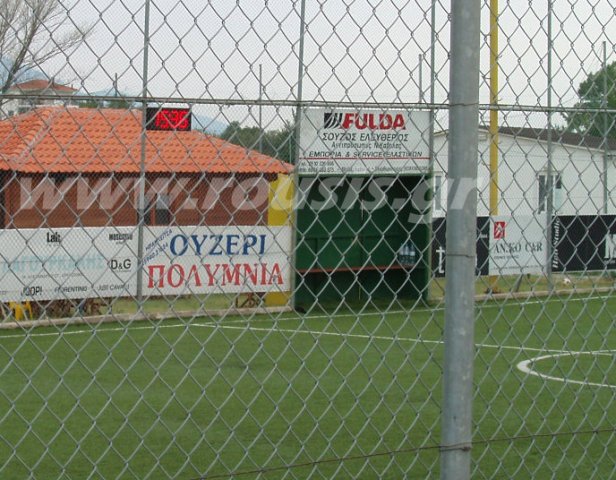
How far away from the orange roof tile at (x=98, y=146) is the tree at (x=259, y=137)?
39mm

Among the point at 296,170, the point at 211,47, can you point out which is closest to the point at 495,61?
the point at 296,170

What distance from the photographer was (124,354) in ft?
38.4

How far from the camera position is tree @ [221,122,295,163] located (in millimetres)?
3299

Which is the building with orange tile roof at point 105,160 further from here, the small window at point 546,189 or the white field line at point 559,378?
the white field line at point 559,378

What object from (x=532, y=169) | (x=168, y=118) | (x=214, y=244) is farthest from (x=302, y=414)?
(x=168, y=118)

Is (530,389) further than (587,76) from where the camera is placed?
Yes

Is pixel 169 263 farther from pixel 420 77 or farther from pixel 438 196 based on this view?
pixel 420 77

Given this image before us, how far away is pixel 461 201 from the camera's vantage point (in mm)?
3279

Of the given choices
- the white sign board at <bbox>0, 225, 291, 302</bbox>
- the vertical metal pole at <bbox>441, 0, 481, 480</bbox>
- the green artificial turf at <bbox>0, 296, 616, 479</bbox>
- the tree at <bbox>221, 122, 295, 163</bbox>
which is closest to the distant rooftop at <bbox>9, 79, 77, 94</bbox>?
the white sign board at <bbox>0, 225, 291, 302</bbox>

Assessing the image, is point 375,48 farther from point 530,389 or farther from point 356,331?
point 356,331

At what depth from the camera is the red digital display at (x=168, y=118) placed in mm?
3025

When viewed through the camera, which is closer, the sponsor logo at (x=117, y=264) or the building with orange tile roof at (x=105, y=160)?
the building with orange tile roof at (x=105, y=160)

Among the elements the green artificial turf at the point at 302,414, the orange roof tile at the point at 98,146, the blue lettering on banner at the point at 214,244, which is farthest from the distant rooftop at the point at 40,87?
the green artificial turf at the point at 302,414

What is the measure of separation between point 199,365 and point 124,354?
38.8 inches
